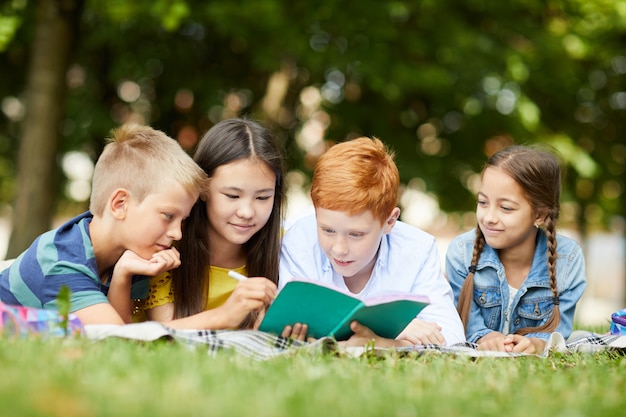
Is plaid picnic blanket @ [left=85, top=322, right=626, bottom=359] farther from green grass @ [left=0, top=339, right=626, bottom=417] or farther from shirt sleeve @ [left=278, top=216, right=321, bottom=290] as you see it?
shirt sleeve @ [left=278, top=216, right=321, bottom=290]

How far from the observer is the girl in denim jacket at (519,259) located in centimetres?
457

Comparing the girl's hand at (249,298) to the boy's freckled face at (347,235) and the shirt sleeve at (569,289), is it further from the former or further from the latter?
the shirt sleeve at (569,289)

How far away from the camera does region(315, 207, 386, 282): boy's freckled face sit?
3902mm

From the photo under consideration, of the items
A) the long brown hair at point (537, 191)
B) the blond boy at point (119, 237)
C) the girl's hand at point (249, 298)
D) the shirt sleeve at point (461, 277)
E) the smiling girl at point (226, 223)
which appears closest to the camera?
the girl's hand at point (249, 298)

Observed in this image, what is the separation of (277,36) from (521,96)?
3716 mm

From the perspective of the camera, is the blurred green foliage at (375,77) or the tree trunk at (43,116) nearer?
the tree trunk at (43,116)

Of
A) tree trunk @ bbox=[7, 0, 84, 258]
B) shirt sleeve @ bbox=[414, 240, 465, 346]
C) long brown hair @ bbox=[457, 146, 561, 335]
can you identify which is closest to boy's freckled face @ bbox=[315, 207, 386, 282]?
shirt sleeve @ bbox=[414, 240, 465, 346]

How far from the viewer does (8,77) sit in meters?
11.2

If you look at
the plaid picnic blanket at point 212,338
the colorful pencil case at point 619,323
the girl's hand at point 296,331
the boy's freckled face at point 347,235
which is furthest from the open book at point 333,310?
the colorful pencil case at point 619,323

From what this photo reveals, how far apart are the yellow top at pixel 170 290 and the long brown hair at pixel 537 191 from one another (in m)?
1.49

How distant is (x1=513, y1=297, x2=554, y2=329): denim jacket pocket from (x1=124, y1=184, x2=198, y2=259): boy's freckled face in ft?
7.34

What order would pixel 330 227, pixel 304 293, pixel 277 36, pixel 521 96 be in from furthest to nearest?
pixel 521 96, pixel 277 36, pixel 330 227, pixel 304 293

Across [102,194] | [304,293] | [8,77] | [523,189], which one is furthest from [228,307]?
[8,77]

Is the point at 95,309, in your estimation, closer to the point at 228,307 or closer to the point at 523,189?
the point at 228,307
